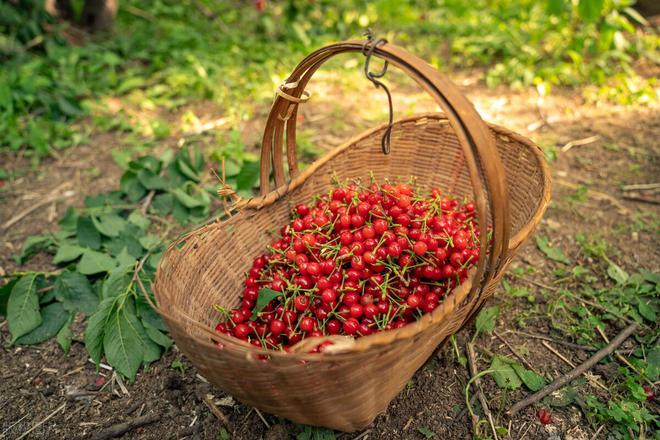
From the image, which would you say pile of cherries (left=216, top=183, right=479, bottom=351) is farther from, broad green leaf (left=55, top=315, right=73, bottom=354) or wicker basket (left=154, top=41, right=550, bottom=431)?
broad green leaf (left=55, top=315, right=73, bottom=354)

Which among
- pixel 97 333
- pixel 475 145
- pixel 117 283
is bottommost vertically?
pixel 97 333

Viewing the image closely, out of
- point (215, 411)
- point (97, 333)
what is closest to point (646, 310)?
point (215, 411)

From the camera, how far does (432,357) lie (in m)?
1.73

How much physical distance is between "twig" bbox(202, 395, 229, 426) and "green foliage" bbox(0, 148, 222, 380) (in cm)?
32

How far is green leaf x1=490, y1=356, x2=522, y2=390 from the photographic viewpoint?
1.76 metres

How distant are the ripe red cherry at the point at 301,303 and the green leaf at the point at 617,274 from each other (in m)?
1.53

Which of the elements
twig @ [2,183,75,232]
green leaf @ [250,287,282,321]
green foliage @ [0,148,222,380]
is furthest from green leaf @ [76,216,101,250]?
green leaf @ [250,287,282,321]

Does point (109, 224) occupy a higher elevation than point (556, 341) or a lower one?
higher

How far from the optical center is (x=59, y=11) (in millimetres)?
4941

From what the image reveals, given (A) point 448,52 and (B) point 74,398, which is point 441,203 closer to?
(B) point 74,398

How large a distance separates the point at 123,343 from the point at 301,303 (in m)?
0.82

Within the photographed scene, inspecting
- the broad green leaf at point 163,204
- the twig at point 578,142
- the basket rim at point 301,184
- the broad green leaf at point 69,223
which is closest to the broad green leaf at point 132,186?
the broad green leaf at point 163,204

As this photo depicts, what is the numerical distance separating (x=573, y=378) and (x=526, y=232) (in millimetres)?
709

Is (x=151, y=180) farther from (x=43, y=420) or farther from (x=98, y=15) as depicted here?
(x=98, y=15)
